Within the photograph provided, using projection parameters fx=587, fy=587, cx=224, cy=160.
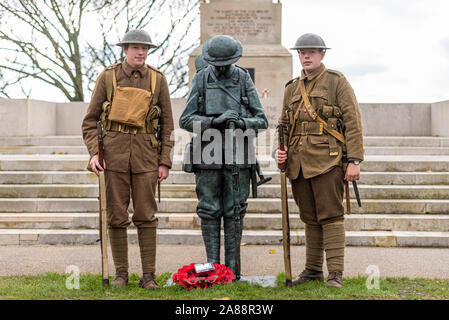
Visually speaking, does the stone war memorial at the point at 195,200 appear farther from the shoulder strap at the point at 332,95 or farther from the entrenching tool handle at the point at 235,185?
the shoulder strap at the point at 332,95

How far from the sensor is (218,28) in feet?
49.3

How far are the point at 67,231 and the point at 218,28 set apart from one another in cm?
864

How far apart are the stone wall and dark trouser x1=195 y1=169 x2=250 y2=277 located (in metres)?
8.07

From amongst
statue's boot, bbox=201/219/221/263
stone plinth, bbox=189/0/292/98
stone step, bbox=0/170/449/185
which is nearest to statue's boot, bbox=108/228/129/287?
statue's boot, bbox=201/219/221/263

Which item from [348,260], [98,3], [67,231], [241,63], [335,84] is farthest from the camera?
[98,3]

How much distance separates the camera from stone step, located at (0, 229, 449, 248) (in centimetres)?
736

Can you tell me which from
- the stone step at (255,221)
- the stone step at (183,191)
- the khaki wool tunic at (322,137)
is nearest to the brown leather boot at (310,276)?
the khaki wool tunic at (322,137)

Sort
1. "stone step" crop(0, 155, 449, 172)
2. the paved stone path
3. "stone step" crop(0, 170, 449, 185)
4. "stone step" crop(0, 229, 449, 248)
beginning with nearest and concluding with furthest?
the paved stone path, "stone step" crop(0, 229, 449, 248), "stone step" crop(0, 170, 449, 185), "stone step" crop(0, 155, 449, 172)

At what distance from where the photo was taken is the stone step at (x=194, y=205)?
26.8 ft

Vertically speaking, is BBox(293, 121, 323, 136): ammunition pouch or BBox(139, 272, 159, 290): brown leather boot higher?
BBox(293, 121, 323, 136): ammunition pouch

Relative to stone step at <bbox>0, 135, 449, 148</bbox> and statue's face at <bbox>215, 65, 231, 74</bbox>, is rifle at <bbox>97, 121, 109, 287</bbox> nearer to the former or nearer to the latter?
statue's face at <bbox>215, 65, 231, 74</bbox>

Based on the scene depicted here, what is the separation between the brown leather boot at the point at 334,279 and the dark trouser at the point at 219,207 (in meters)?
0.82
